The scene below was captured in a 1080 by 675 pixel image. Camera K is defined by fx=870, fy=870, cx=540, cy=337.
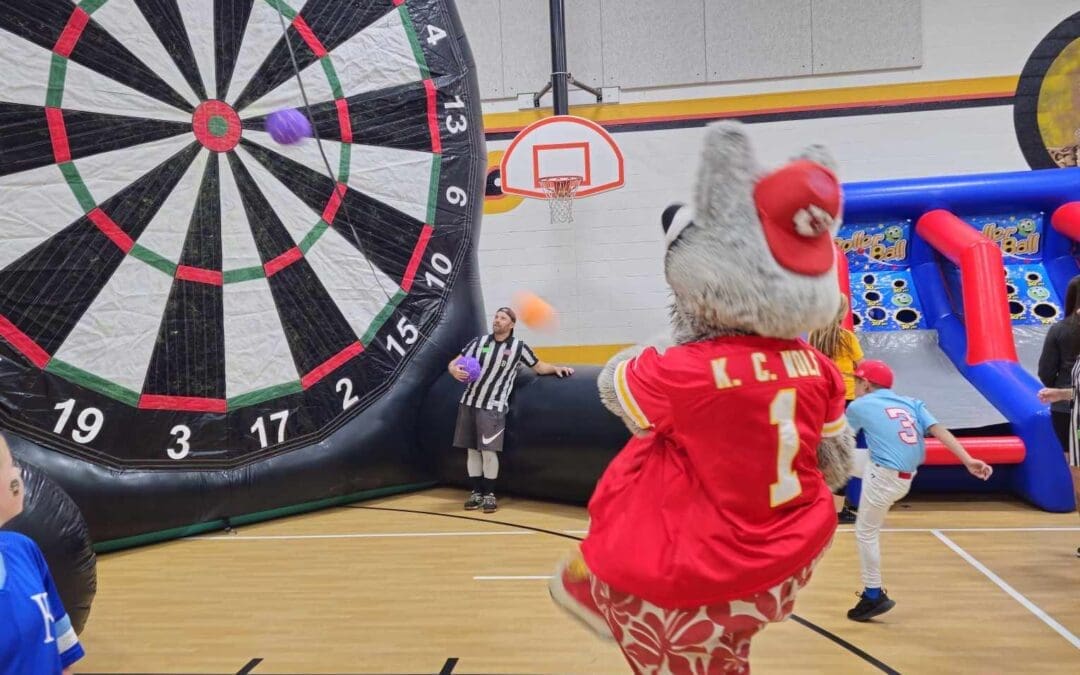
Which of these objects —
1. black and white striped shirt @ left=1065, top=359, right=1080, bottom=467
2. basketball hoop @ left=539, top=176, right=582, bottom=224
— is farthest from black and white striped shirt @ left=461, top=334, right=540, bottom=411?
black and white striped shirt @ left=1065, top=359, right=1080, bottom=467

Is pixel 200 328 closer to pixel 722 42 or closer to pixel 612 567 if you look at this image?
pixel 612 567

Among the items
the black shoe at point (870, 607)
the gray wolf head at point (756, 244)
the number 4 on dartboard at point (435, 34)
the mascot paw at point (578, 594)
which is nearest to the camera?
the gray wolf head at point (756, 244)

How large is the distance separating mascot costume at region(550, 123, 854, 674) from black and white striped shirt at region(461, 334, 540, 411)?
3551mm

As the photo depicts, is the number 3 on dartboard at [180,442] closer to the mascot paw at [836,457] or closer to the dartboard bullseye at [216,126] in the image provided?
the dartboard bullseye at [216,126]

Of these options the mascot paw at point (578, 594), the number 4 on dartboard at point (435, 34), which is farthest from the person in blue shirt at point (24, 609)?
the number 4 on dartboard at point (435, 34)

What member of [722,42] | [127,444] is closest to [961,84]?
[722,42]

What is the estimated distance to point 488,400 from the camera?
17.0 ft

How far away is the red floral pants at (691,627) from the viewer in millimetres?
1554

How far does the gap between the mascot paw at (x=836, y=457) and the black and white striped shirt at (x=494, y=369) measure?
350cm

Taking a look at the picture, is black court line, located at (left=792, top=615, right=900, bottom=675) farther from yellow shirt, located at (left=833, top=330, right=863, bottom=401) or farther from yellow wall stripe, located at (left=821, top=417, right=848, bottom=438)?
yellow shirt, located at (left=833, top=330, right=863, bottom=401)

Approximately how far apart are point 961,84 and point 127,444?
293 inches

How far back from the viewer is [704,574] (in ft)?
4.96

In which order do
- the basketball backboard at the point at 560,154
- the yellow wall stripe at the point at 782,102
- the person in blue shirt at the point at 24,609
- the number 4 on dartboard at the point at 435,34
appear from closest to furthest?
the person in blue shirt at the point at 24,609, the number 4 on dartboard at the point at 435,34, the basketball backboard at the point at 560,154, the yellow wall stripe at the point at 782,102

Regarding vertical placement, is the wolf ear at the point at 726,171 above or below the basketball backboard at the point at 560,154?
below
